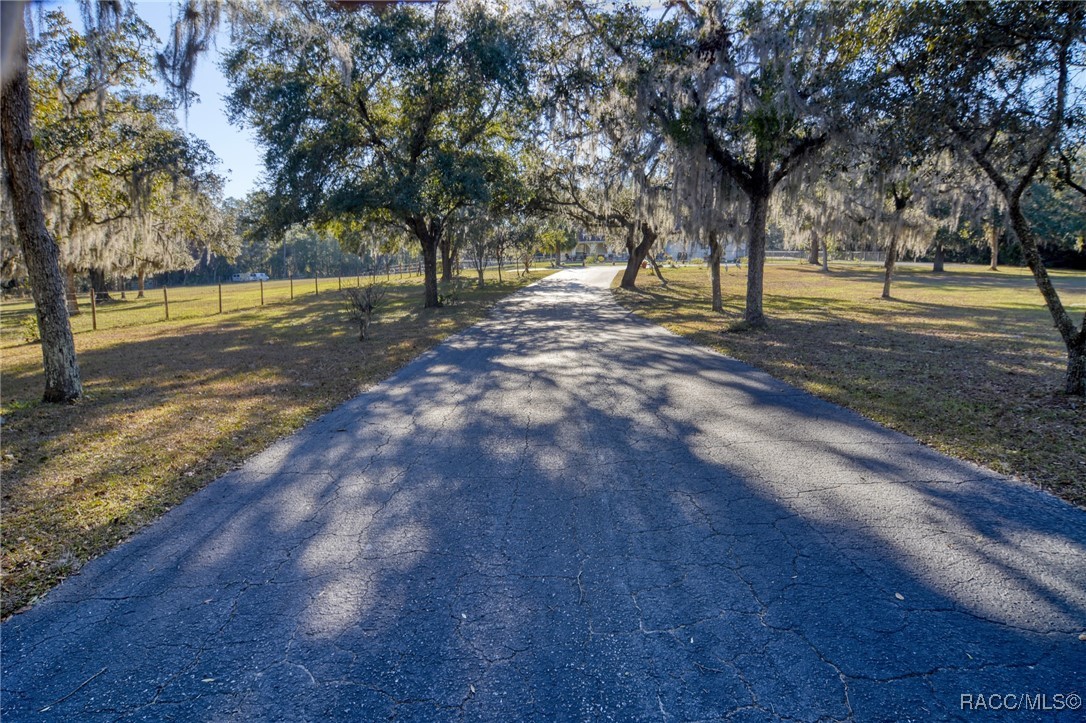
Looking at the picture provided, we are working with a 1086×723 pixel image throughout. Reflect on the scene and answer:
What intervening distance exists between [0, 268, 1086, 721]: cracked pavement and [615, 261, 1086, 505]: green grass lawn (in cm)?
70

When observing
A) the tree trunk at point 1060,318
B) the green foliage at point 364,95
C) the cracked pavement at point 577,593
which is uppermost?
the green foliage at point 364,95

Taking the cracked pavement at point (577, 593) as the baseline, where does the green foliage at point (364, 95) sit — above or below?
above

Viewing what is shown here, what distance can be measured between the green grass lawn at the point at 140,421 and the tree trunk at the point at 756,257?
24.3 feet

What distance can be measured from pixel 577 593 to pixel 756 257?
39.0 feet

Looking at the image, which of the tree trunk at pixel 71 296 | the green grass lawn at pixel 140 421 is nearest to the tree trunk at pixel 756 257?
the green grass lawn at pixel 140 421

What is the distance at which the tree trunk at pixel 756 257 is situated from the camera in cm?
1277

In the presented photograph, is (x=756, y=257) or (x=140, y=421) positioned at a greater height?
(x=756, y=257)

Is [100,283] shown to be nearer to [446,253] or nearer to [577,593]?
[446,253]

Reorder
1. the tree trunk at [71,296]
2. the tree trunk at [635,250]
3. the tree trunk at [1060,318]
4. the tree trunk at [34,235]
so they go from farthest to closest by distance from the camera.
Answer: the tree trunk at [635,250], the tree trunk at [71,296], the tree trunk at [34,235], the tree trunk at [1060,318]

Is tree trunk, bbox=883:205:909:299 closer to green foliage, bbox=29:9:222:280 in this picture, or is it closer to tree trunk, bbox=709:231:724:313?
tree trunk, bbox=709:231:724:313

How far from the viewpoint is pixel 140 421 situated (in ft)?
20.6

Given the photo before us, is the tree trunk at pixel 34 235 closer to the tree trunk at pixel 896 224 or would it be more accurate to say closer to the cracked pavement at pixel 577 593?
the cracked pavement at pixel 577 593

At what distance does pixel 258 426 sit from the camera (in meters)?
5.97

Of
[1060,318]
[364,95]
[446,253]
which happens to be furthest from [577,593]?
[446,253]
